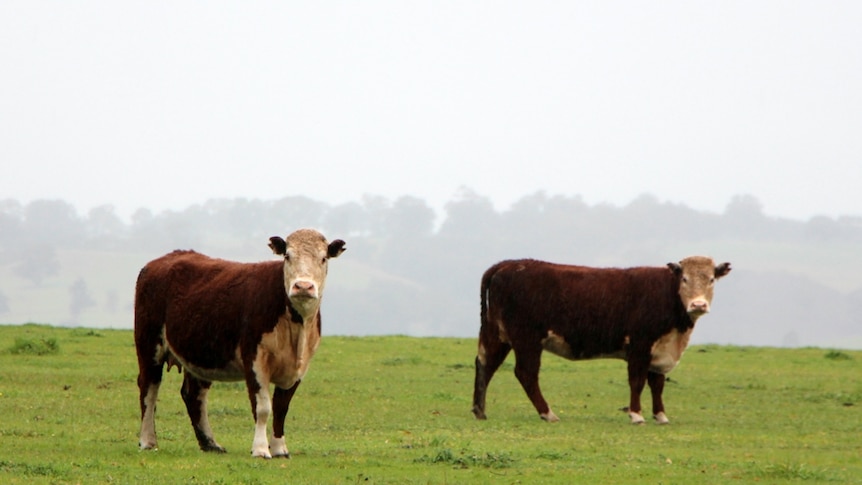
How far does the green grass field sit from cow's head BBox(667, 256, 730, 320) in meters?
1.84

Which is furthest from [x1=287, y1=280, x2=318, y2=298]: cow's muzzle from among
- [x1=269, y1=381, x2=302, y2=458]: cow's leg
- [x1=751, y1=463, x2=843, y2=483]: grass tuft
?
[x1=751, y1=463, x2=843, y2=483]: grass tuft

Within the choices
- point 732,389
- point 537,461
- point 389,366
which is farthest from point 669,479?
point 389,366

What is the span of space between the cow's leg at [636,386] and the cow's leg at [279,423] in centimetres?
757

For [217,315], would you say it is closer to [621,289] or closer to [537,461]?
[537,461]

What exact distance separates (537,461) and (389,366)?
593 inches

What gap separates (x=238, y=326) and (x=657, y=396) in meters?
8.90

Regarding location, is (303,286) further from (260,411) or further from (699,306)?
(699,306)

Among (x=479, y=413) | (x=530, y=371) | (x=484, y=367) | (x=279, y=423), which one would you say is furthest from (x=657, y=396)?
(x=279, y=423)

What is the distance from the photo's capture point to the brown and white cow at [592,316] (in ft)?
67.4

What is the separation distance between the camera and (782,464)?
559 inches

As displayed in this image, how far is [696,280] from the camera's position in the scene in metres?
20.5

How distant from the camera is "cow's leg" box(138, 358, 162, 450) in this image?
14281mm

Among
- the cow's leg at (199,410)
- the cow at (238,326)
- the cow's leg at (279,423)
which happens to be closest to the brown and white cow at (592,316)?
the cow's leg at (199,410)

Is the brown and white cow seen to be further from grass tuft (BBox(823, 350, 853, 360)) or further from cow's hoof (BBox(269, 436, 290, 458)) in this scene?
grass tuft (BBox(823, 350, 853, 360))
